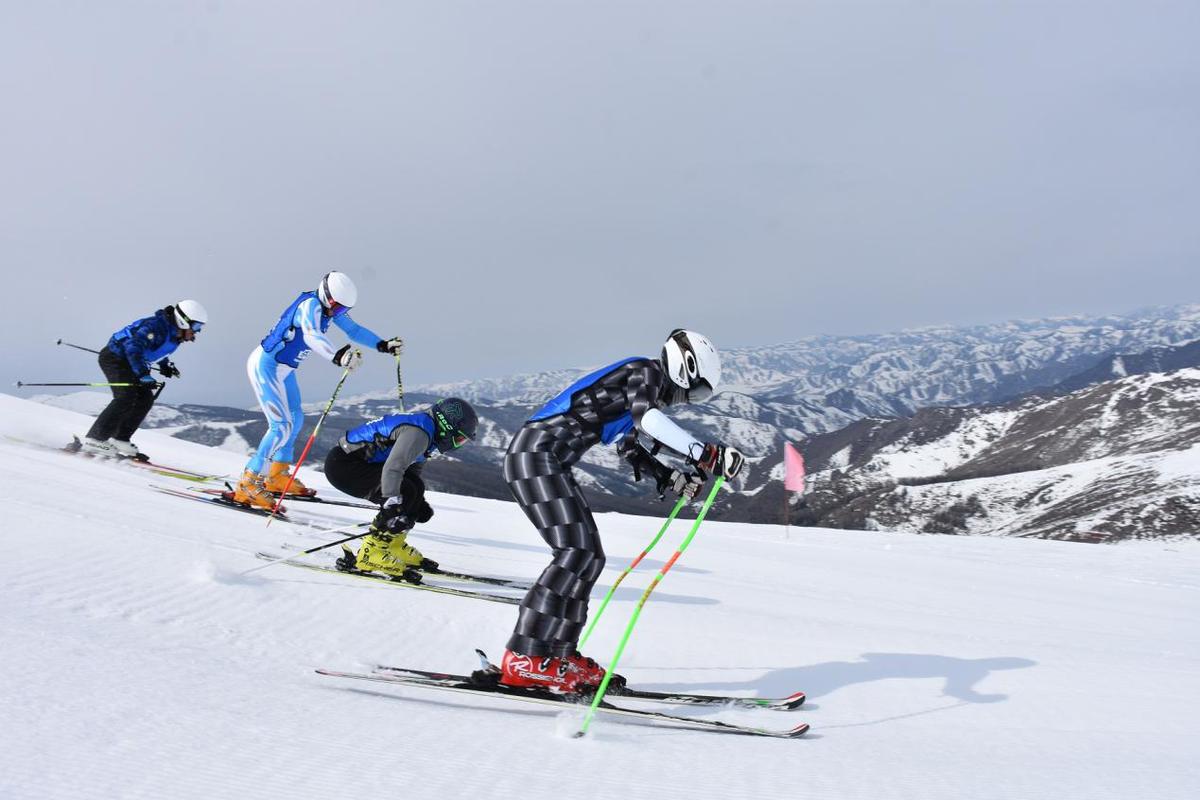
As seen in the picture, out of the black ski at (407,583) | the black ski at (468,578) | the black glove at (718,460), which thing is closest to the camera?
the black glove at (718,460)

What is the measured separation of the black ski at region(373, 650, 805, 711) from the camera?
4.03m

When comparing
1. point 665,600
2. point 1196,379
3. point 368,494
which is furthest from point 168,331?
point 1196,379

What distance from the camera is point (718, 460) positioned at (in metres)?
3.94

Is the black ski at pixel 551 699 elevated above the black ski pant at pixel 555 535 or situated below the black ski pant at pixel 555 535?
below

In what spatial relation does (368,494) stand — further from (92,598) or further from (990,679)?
(990,679)

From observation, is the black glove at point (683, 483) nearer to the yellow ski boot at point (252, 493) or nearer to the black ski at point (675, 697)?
the black ski at point (675, 697)

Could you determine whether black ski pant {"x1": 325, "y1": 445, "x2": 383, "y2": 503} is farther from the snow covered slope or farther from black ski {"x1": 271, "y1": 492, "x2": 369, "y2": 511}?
black ski {"x1": 271, "y1": 492, "x2": 369, "y2": 511}

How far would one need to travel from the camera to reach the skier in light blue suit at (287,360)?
9258mm

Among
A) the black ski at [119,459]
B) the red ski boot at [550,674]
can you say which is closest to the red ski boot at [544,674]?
the red ski boot at [550,674]

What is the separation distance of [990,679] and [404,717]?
4.51 m

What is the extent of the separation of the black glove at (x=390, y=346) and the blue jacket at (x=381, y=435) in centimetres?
191

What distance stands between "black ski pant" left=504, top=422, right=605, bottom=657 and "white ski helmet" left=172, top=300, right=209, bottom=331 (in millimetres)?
9444

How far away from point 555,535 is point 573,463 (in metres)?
0.49

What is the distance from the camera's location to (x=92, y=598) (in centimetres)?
419
